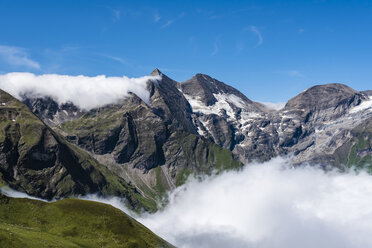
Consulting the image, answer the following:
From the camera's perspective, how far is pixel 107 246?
644ft

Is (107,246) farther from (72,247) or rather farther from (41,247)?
(41,247)

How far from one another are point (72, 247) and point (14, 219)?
1767 inches

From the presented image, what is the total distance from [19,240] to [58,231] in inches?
1815

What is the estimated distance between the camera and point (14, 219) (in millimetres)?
198750

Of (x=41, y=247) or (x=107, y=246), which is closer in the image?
(x=41, y=247)

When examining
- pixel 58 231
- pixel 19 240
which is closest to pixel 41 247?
pixel 19 240

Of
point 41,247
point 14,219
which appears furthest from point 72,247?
point 14,219

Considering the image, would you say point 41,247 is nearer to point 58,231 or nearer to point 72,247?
point 72,247

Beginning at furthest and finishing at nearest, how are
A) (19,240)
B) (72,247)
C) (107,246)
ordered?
(107,246) → (72,247) → (19,240)

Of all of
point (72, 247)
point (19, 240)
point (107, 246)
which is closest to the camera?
point (19, 240)

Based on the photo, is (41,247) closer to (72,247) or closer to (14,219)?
(72,247)

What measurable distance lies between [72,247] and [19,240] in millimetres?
28497

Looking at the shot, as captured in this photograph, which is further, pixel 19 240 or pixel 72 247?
pixel 72 247

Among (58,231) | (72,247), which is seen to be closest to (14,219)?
(58,231)
